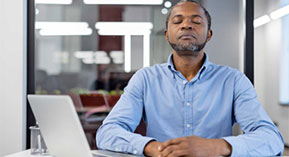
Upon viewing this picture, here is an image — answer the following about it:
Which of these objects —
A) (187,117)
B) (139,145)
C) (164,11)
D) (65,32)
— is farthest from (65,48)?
(139,145)

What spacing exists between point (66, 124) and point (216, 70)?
1.06 m

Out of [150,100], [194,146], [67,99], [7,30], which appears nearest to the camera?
[67,99]

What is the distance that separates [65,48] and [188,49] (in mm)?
1407

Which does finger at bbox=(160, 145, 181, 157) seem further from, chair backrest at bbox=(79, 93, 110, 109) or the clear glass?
chair backrest at bbox=(79, 93, 110, 109)

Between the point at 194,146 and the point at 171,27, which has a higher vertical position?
the point at 171,27

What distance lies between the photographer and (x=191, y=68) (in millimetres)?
1892

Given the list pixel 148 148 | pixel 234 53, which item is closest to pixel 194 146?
pixel 148 148

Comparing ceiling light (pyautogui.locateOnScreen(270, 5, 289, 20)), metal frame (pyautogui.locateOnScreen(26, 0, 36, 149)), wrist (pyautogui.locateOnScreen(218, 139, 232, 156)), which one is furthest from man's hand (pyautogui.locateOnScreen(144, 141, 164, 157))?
ceiling light (pyautogui.locateOnScreen(270, 5, 289, 20))

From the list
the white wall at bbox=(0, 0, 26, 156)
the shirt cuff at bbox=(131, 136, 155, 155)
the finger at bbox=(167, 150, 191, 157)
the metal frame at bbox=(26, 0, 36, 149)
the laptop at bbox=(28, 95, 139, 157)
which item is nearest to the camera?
the laptop at bbox=(28, 95, 139, 157)

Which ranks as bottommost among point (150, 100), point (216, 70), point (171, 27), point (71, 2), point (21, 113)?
point (21, 113)

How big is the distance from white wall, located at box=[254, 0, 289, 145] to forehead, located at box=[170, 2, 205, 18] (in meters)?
1.21

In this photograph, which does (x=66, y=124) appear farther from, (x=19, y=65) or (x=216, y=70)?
(x=19, y=65)

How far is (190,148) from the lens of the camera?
4.34 feet

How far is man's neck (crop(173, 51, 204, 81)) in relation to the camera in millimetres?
1881
